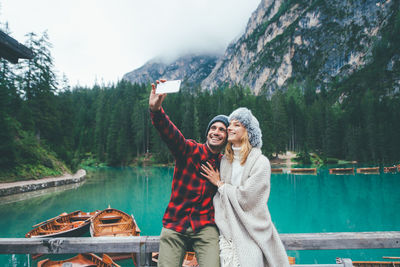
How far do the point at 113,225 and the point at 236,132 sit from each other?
25.2ft

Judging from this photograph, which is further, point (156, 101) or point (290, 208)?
point (290, 208)

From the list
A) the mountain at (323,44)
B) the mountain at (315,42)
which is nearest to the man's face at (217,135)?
the mountain at (323,44)

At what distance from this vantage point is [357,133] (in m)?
43.7

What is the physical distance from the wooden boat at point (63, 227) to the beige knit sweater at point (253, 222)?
24.7ft

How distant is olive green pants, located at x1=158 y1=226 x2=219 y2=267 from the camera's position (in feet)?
6.17

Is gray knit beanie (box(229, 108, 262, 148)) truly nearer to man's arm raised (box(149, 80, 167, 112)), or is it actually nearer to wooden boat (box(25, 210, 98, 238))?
man's arm raised (box(149, 80, 167, 112))

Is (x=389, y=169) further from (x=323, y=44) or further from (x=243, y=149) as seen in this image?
(x=323, y=44)

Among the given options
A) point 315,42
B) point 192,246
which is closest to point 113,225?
point 192,246

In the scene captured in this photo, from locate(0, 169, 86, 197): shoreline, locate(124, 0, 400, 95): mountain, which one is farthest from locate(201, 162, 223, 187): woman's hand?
locate(124, 0, 400, 95): mountain

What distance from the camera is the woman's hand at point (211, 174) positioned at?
1.98 meters

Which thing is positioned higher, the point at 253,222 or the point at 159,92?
the point at 159,92

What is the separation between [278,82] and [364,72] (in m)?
35.6

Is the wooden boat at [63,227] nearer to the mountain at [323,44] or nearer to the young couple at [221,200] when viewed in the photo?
the young couple at [221,200]

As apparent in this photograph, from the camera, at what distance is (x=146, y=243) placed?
2039mm
